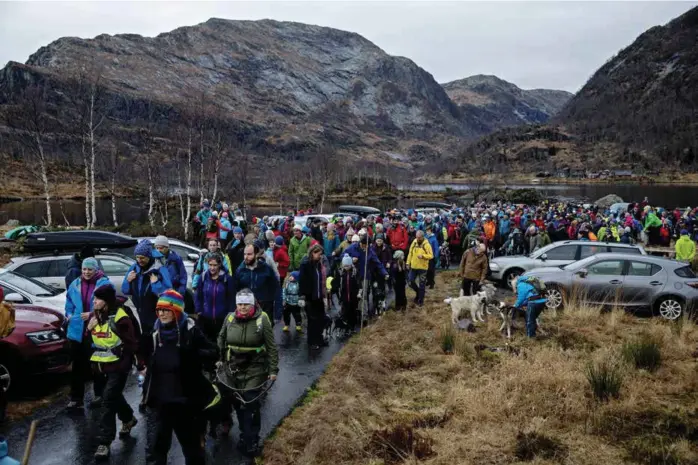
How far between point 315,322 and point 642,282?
7.46 m

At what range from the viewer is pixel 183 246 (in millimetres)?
12273

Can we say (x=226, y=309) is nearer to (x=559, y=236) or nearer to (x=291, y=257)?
(x=291, y=257)

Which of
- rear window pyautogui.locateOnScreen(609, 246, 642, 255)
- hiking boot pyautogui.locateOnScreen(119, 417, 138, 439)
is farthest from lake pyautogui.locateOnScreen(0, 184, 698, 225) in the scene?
rear window pyautogui.locateOnScreen(609, 246, 642, 255)

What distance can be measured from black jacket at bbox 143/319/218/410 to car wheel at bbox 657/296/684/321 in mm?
10120

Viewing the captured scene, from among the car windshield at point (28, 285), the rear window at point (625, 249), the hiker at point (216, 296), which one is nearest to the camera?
the hiker at point (216, 296)

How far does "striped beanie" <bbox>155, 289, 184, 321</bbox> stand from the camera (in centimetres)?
375

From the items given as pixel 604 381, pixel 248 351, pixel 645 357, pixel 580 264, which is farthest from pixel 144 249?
pixel 580 264

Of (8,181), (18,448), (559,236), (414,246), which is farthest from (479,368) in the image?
(8,181)

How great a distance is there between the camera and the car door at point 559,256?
492 inches

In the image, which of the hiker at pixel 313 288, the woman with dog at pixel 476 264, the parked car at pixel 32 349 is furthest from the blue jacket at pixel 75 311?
the woman with dog at pixel 476 264

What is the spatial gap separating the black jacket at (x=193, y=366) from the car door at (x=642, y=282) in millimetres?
9792

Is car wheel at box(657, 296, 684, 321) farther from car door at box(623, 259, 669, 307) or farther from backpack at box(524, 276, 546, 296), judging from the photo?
backpack at box(524, 276, 546, 296)

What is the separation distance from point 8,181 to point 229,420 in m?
91.8

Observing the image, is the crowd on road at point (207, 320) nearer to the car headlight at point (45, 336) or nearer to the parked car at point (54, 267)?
the car headlight at point (45, 336)
